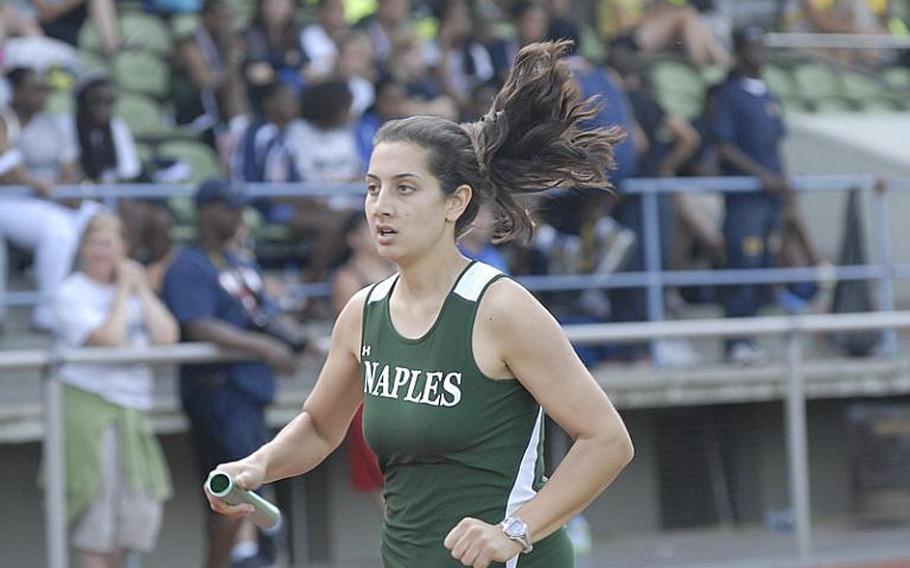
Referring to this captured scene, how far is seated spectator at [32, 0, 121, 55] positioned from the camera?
11.0m

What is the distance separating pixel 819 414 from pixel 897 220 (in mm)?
5529

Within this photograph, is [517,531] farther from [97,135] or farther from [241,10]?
[241,10]

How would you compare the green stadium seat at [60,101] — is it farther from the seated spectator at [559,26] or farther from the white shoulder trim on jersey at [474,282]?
the white shoulder trim on jersey at [474,282]

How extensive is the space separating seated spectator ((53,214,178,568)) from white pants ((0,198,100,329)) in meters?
1.08

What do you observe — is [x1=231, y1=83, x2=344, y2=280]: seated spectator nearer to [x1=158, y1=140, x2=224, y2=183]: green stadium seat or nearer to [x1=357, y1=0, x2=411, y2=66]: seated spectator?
[x1=158, y1=140, x2=224, y2=183]: green stadium seat

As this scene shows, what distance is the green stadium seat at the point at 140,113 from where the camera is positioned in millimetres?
11031

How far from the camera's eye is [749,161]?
11492 millimetres

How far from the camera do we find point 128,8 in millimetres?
11938

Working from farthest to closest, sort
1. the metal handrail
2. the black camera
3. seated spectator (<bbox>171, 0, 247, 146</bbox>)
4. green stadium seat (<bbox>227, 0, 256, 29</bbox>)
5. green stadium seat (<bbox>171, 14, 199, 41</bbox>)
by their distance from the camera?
green stadium seat (<bbox>227, 0, 256, 29</bbox>)
green stadium seat (<bbox>171, 14, 199, 41</bbox>)
seated spectator (<bbox>171, 0, 247, 146</bbox>)
the black camera
the metal handrail

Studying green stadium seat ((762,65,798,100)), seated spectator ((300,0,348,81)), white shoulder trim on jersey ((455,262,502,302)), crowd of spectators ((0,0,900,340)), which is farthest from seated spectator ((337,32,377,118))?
white shoulder trim on jersey ((455,262,502,302))

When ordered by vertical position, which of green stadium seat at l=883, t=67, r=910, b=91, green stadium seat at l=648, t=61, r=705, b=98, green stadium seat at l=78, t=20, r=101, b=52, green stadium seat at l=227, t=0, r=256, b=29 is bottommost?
Answer: green stadium seat at l=648, t=61, r=705, b=98

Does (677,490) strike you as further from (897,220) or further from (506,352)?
(897,220)

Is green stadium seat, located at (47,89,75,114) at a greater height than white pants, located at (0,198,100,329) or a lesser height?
greater

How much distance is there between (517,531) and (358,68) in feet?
24.9
